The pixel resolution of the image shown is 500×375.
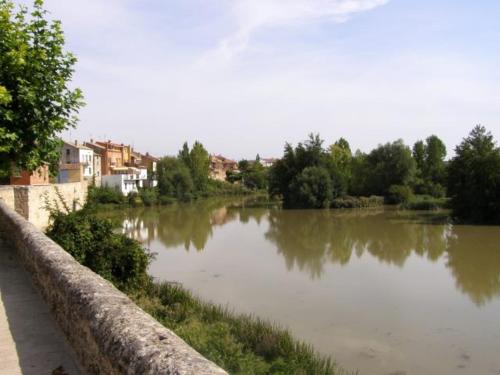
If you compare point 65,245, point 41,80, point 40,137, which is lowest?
point 65,245

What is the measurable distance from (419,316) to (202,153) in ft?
211

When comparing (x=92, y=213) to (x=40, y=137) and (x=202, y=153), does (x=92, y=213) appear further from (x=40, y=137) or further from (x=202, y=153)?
(x=202, y=153)

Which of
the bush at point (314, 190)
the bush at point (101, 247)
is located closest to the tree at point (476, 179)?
the bush at point (314, 190)

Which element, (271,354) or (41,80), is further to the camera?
(41,80)

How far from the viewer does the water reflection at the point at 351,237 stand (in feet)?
63.2

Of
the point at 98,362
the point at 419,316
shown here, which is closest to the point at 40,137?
the point at 98,362

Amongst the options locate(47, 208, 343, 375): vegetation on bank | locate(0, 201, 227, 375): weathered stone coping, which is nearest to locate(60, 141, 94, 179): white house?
locate(47, 208, 343, 375): vegetation on bank

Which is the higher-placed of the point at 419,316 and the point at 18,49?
the point at 18,49

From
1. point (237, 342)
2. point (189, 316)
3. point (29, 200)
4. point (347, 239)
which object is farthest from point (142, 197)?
point (237, 342)

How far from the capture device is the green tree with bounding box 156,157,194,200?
202 ft

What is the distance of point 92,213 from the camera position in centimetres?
1259

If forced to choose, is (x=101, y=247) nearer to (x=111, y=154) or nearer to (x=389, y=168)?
(x=389, y=168)

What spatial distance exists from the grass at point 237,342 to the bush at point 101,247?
0.84 m

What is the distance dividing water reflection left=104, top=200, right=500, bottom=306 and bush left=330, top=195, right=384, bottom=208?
3.29 metres
